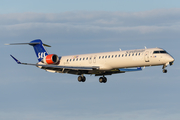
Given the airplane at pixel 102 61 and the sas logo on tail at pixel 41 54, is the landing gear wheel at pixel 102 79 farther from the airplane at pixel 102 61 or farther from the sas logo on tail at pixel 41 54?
the sas logo on tail at pixel 41 54

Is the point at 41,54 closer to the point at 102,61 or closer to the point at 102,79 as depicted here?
the point at 102,79

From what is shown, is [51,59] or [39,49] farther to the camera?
[39,49]

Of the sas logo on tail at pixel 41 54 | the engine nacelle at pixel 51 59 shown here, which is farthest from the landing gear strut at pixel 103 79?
the sas logo on tail at pixel 41 54

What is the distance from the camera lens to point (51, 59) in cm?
5488

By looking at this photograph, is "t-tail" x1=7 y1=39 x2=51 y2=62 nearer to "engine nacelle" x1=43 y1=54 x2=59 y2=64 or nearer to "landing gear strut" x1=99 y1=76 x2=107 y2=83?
"engine nacelle" x1=43 y1=54 x2=59 y2=64

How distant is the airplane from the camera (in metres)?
46.6

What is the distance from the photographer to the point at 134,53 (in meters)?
47.8

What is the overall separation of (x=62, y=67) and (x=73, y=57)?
3132 millimetres

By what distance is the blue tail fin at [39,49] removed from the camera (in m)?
57.5

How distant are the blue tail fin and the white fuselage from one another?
7263 millimetres

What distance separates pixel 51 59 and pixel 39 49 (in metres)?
3.86

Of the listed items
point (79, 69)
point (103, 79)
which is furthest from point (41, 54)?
point (103, 79)

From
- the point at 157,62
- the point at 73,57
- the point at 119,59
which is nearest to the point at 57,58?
the point at 73,57

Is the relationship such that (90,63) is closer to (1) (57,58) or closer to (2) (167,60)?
(1) (57,58)
